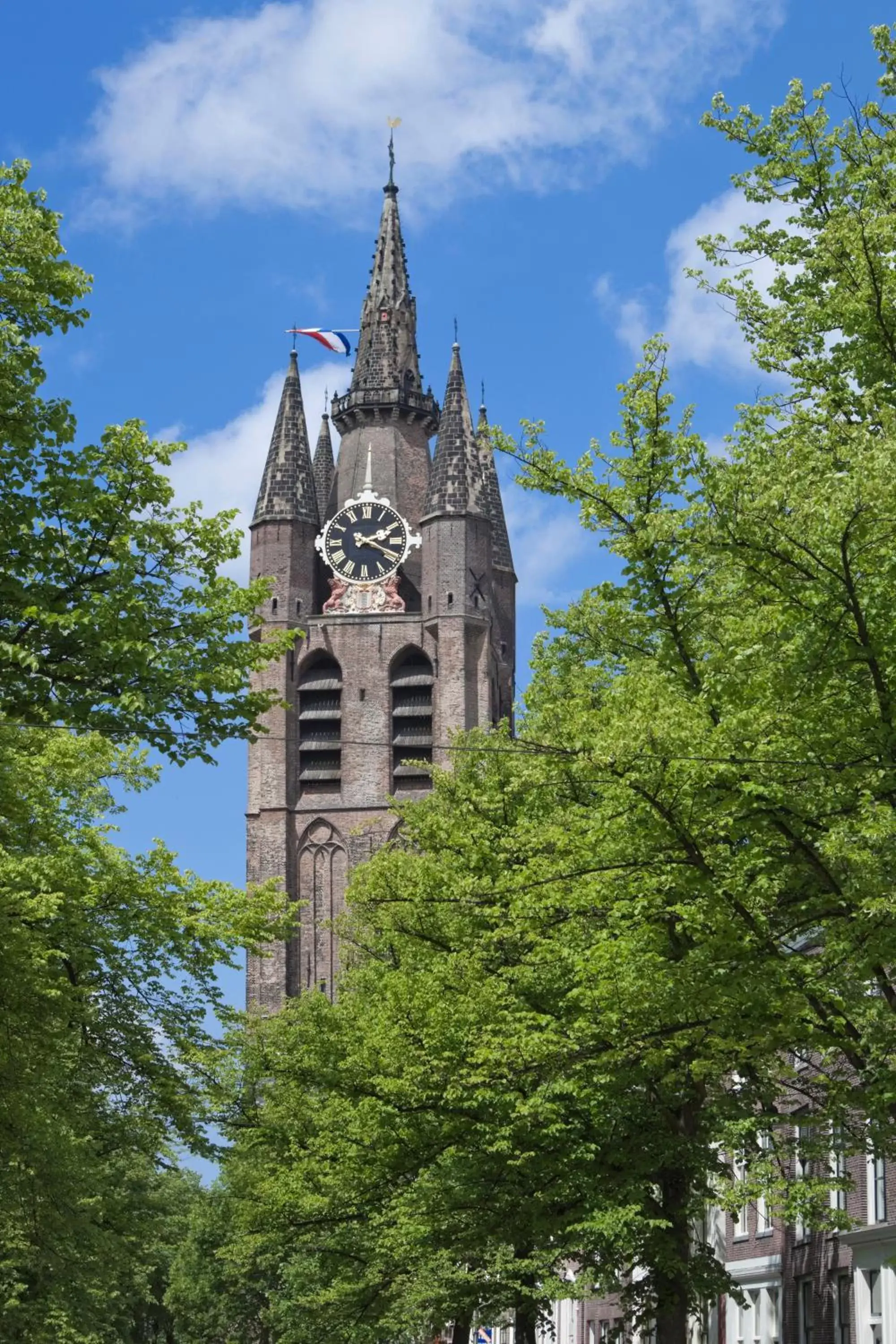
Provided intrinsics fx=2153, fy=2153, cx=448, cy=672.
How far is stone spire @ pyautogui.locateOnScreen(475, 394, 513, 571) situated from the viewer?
4678 inches

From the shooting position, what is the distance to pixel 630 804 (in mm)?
19062

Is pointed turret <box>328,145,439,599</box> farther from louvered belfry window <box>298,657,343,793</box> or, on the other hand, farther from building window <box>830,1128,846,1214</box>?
building window <box>830,1128,846,1214</box>

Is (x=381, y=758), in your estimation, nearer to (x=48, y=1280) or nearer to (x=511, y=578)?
(x=511, y=578)

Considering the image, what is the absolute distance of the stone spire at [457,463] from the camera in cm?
11550

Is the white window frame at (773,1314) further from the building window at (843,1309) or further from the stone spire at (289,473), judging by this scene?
the stone spire at (289,473)

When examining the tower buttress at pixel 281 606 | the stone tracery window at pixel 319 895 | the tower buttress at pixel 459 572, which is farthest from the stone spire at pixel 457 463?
the stone tracery window at pixel 319 895

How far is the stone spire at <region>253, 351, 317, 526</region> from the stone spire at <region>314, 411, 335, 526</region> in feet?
3.86

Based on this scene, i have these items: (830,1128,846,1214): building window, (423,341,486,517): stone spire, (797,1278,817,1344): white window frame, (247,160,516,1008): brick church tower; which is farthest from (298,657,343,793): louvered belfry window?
(830,1128,846,1214): building window

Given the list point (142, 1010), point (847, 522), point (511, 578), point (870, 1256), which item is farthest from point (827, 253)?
point (511, 578)

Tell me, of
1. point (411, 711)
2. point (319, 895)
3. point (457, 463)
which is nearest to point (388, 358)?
point (457, 463)

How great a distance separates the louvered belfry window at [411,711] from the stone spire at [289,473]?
10.2m

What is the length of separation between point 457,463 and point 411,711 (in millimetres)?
14193

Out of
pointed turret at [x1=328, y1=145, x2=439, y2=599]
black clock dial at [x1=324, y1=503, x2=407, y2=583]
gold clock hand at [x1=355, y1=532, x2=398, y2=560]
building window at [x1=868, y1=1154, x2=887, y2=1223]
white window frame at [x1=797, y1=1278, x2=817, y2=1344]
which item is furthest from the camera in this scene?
pointed turret at [x1=328, y1=145, x2=439, y2=599]

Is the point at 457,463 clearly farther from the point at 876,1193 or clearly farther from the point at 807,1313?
the point at 876,1193
